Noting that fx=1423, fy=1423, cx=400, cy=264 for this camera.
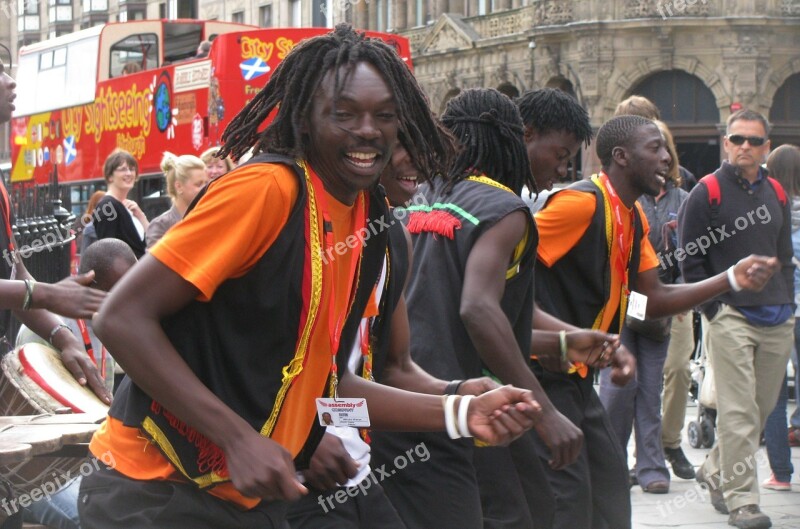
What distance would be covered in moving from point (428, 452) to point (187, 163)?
4.99 meters

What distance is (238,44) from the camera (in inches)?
723

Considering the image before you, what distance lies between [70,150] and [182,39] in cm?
305

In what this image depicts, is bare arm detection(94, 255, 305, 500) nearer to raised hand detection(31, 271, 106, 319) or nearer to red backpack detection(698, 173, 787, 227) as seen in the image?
raised hand detection(31, 271, 106, 319)

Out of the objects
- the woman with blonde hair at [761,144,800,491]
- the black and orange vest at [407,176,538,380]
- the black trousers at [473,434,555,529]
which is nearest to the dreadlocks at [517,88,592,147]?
the black and orange vest at [407,176,538,380]

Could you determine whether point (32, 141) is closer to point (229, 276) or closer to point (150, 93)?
point (150, 93)

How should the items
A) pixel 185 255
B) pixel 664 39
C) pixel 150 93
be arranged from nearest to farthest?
1. pixel 185 255
2. pixel 150 93
3. pixel 664 39

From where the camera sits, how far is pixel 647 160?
5.84 meters

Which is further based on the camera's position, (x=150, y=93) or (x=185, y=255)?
(x=150, y=93)

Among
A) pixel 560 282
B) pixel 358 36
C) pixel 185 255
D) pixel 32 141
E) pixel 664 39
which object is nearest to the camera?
pixel 185 255

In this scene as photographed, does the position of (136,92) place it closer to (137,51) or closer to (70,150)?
(137,51)

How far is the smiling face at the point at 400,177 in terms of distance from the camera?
14.1 ft

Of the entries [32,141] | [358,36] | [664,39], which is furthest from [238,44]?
[664,39]

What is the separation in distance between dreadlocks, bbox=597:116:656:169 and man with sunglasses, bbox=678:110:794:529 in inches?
70.4

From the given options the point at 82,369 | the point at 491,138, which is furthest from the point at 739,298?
the point at 82,369
